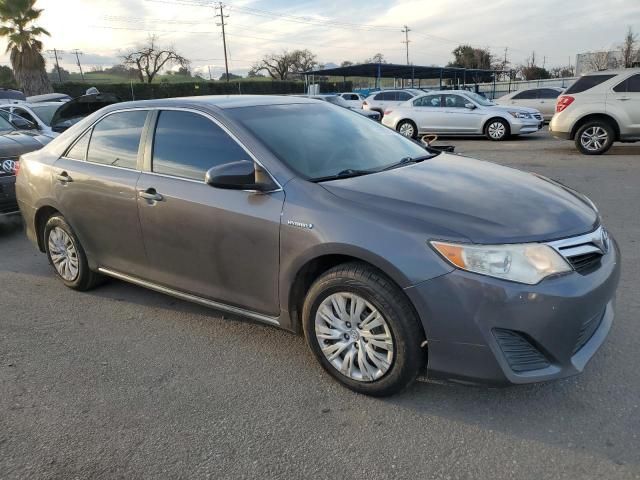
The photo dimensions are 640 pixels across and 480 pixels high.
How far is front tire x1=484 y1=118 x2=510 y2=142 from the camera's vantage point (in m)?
15.2

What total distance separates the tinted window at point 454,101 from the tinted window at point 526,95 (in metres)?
3.89

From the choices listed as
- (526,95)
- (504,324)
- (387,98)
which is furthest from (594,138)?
(387,98)

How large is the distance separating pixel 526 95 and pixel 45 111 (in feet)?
49.8

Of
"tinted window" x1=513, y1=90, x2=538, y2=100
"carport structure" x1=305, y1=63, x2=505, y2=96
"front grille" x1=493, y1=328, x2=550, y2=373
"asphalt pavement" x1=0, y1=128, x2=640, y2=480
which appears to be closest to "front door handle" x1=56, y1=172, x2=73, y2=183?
"asphalt pavement" x1=0, y1=128, x2=640, y2=480

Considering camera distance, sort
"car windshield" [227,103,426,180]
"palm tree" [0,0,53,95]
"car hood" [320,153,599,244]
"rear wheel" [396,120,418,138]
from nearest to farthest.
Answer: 1. "car hood" [320,153,599,244]
2. "car windshield" [227,103,426,180]
3. "rear wheel" [396,120,418,138]
4. "palm tree" [0,0,53,95]

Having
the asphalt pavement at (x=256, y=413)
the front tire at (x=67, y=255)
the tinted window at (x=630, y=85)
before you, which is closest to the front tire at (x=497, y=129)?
the tinted window at (x=630, y=85)

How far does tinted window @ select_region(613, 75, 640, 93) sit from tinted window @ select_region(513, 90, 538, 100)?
25.4 feet

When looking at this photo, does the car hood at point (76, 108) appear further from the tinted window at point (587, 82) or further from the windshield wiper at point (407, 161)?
the tinted window at point (587, 82)

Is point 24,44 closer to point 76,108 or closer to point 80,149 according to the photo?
point 76,108

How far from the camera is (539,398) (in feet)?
9.49

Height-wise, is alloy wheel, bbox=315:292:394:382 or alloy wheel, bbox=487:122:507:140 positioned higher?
alloy wheel, bbox=487:122:507:140

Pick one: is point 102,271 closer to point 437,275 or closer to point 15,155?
point 437,275

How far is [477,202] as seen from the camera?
9.40ft

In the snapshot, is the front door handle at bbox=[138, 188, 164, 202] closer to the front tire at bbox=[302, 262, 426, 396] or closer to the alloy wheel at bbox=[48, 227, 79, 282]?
the alloy wheel at bbox=[48, 227, 79, 282]
